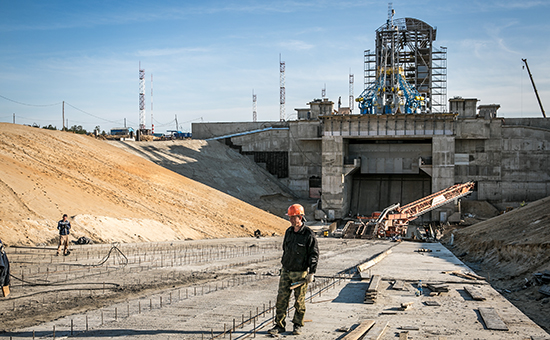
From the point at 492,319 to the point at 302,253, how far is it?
409cm

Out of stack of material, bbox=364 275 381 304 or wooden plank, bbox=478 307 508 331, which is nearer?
wooden plank, bbox=478 307 508 331

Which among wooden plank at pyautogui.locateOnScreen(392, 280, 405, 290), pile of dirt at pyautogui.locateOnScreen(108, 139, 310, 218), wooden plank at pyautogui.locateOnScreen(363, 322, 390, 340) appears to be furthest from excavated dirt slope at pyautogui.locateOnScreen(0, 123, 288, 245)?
wooden plank at pyautogui.locateOnScreen(363, 322, 390, 340)

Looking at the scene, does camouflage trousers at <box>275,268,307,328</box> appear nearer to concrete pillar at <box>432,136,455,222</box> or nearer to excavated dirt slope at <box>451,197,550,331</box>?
excavated dirt slope at <box>451,197,550,331</box>

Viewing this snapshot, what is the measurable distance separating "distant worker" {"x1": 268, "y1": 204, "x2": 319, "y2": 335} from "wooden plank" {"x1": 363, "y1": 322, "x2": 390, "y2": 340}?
1.13 m

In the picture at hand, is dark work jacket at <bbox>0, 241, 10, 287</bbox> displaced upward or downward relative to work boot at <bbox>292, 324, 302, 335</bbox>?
upward

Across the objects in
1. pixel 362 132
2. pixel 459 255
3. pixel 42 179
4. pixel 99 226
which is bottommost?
pixel 459 255

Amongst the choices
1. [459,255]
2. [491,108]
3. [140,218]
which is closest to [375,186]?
[491,108]

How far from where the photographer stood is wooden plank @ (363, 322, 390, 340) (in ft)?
26.9

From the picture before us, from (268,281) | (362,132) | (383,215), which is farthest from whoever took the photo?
(362,132)

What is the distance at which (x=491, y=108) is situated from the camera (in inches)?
1956

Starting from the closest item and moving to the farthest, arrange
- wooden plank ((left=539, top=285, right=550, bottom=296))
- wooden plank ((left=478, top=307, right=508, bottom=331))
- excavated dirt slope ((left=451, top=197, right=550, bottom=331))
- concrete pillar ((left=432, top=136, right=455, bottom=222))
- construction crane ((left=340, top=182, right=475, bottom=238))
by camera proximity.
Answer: wooden plank ((left=478, top=307, right=508, bottom=331))
wooden plank ((left=539, top=285, right=550, bottom=296))
excavated dirt slope ((left=451, top=197, right=550, bottom=331))
construction crane ((left=340, top=182, right=475, bottom=238))
concrete pillar ((left=432, top=136, right=455, bottom=222))

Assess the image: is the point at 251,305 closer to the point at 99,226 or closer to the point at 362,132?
the point at 99,226

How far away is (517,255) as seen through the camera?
1827cm

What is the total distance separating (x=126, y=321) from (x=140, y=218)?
16.1m
